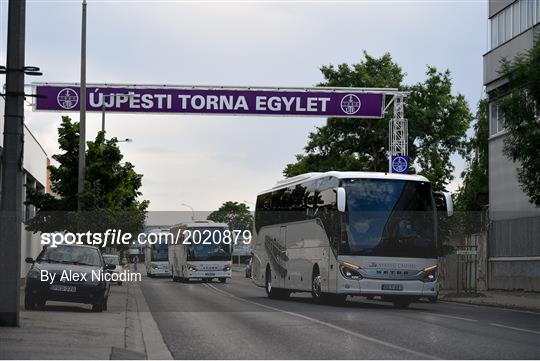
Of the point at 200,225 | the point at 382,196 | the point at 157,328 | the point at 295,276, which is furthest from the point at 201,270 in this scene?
the point at 157,328

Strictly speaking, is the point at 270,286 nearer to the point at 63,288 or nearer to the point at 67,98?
the point at 67,98

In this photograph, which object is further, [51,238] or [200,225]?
[200,225]

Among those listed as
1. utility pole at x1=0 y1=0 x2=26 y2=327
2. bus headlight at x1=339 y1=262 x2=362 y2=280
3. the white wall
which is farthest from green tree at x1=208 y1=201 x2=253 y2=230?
utility pole at x1=0 y1=0 x2=26 y2=327

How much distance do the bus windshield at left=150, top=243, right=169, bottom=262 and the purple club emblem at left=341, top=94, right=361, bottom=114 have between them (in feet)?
118

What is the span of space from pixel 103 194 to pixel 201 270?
69.1 feet

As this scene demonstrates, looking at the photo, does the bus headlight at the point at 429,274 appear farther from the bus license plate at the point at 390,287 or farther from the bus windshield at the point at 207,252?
the bus windshield at the point at 207,252

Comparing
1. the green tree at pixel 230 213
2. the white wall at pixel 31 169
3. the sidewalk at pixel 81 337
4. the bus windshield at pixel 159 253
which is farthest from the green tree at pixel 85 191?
the green tree at pixel 230 213

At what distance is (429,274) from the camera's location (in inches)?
1059

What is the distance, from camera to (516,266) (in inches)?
1695

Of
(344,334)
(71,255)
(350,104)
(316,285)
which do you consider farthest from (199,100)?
(344,334)

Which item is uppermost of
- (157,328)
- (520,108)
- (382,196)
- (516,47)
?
(516,47)

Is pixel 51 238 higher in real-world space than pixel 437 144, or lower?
lower

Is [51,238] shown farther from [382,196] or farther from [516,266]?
[516,266]

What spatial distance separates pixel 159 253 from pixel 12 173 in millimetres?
58440
